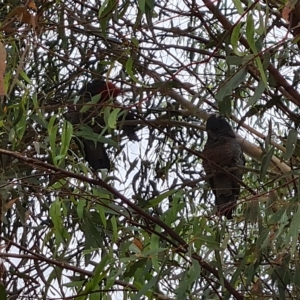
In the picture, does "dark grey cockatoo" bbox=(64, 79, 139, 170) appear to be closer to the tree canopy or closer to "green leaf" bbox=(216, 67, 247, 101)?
the tree canopy

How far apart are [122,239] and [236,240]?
0.66 m

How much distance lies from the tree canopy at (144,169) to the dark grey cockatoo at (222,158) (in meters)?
0.04

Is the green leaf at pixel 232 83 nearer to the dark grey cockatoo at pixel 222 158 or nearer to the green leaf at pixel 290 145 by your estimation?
the green leaf at pixel 290 145

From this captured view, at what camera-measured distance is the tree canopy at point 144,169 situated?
1.11 m

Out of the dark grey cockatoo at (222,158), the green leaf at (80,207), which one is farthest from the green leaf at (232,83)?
the dark grey cockatoo at (222,158)

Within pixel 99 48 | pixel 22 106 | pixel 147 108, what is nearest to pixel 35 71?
pixel 99 48

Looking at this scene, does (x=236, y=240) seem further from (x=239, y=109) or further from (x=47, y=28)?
(x=47, y=28)

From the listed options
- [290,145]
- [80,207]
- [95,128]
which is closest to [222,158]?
[95,128]

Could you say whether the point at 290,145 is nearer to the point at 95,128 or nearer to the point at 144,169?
the point at 95,128

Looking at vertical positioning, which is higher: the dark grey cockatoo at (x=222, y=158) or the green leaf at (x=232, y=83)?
the dark grey cockatoo at (x=222, y=158)

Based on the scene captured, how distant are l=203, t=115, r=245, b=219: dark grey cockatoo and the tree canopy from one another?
0.04 metres

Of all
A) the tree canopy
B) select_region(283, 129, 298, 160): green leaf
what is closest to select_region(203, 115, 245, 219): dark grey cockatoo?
the tree canopy

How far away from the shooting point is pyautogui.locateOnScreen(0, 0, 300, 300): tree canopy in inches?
43.9

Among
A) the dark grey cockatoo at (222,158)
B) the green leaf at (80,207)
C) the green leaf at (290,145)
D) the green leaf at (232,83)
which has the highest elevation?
the dark grey cockatoo at (222,158)
